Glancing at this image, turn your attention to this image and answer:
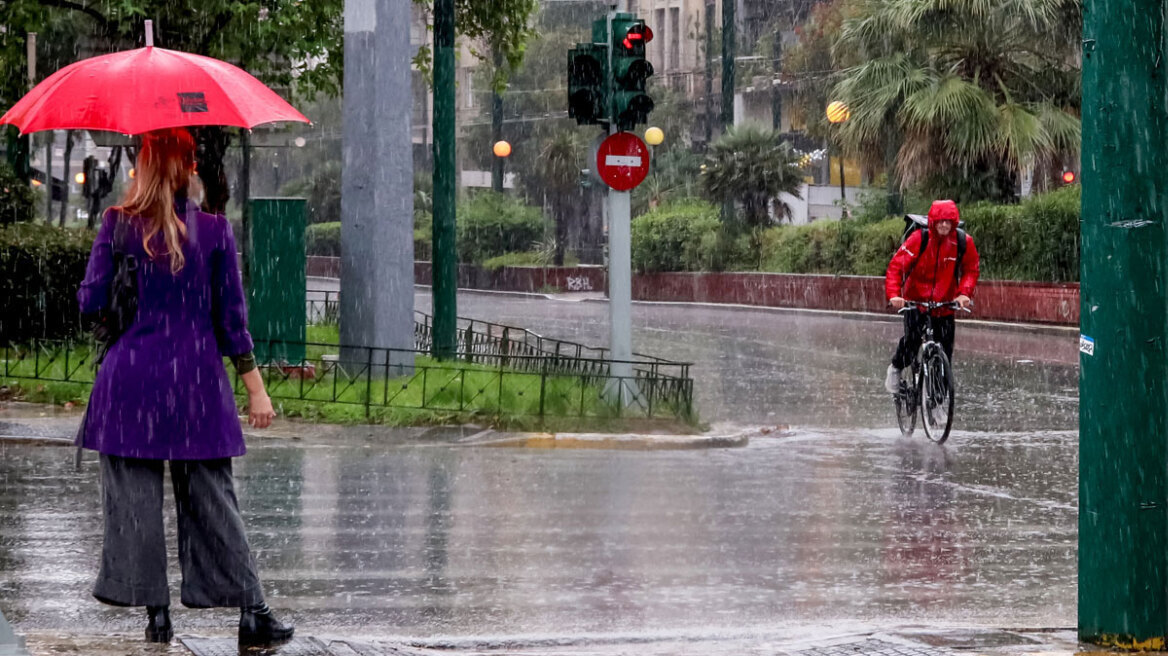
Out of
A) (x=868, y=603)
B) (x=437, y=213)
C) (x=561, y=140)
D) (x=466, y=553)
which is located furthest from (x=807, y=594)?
(x=561, y=140)

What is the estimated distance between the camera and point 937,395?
47.0ft

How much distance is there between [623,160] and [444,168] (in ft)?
15.3

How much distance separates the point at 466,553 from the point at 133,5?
14531 mm

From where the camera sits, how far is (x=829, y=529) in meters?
10.1

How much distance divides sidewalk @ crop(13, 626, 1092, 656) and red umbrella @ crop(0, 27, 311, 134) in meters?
1.85

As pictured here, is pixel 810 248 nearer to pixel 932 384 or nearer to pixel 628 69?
pixel 628 69

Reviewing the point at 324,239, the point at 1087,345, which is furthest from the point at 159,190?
the point at 324,239

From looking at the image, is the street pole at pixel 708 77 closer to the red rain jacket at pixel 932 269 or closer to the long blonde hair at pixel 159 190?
the red rain jacket at pixel 932 269

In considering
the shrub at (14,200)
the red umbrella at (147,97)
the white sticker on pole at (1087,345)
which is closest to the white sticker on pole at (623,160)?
the red umbrella at (147,97)

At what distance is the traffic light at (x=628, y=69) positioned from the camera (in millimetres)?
15219

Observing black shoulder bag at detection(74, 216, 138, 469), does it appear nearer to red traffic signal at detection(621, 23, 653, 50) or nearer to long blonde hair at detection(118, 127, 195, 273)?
long blonde hair at detection(118, 127, 195, 273)

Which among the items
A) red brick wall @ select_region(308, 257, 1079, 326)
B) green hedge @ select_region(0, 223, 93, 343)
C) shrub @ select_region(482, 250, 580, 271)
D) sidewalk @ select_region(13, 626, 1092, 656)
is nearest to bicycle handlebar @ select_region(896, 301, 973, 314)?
sidewalk @ select_region(13, 626, 1092, 656)

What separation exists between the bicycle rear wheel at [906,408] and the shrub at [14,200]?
1216cm

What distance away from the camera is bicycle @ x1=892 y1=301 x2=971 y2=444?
14.2m
